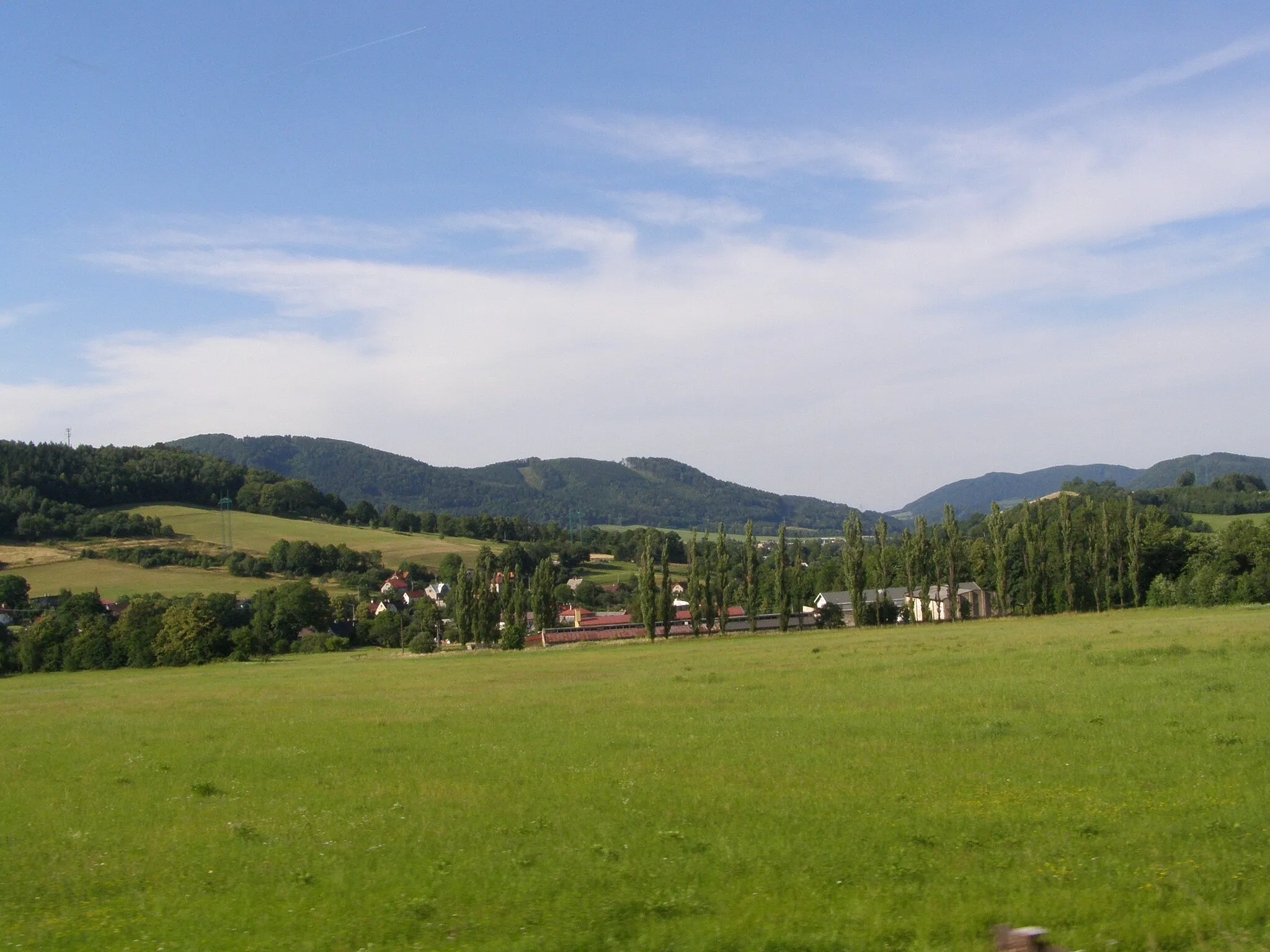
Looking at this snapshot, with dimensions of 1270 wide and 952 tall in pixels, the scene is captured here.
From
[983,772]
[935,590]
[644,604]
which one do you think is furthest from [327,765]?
[935,590]

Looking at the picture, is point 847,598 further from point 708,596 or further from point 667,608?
point 667,608

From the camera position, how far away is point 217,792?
738 inches

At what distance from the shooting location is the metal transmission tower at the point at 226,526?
6462 inches

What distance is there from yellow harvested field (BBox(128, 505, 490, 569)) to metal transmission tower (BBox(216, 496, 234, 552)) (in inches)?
28.7

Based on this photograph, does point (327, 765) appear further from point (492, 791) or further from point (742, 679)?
point (742, 679)

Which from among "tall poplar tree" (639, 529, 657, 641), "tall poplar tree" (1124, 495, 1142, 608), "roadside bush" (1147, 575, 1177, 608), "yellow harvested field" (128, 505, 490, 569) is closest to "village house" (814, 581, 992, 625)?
"tall poplar tree" (1124, 495, 1142, 608)

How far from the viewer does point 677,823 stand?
14.4 meters

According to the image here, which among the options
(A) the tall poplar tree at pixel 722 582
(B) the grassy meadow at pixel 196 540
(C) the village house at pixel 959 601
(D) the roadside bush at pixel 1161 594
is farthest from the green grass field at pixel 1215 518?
(B) the grassy meadow at pixel 196 540

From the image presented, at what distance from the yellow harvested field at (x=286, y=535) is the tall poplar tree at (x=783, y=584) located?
87.6 metres

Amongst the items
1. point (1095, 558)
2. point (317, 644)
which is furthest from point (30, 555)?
point (1095, 558)

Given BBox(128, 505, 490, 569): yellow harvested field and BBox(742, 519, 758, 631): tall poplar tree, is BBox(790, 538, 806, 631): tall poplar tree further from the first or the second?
BBox(128, 505, 490, 569): yellow harvested field

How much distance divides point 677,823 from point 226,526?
17824 centimetres

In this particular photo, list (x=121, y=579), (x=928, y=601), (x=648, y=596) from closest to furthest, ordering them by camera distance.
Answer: (x=648, y=596) < (x=928, y=601) < (x=121, y=579)

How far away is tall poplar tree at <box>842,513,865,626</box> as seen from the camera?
101000 millimetres
